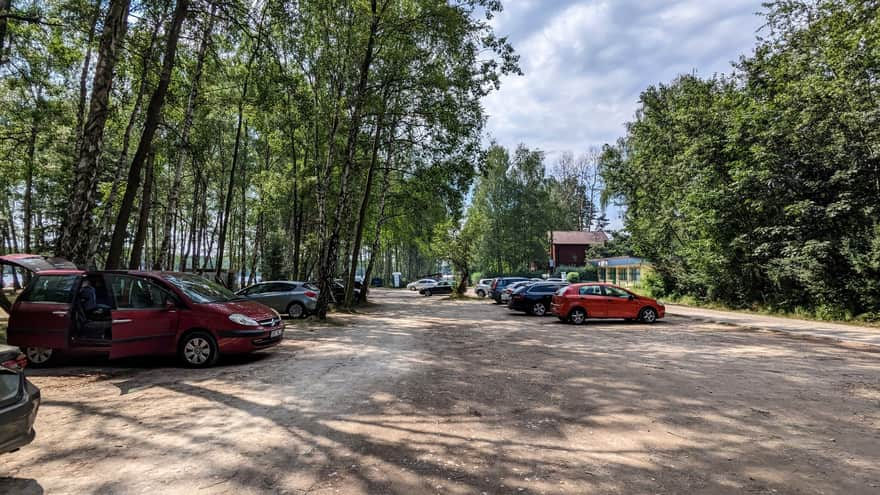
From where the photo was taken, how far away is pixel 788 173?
17.8 m

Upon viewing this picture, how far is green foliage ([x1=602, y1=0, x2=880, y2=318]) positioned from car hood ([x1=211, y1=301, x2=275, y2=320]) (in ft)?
63.5

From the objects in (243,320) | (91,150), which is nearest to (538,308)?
(243,320)

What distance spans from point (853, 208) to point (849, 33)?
6.78m

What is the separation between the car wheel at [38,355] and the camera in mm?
7367

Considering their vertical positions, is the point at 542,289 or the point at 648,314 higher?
the point at 542,289

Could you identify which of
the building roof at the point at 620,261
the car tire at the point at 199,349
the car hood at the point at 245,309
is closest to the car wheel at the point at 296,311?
the car hood at the point at 245,309

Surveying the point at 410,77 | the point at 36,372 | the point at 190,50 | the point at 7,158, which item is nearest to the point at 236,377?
the point at 36,372

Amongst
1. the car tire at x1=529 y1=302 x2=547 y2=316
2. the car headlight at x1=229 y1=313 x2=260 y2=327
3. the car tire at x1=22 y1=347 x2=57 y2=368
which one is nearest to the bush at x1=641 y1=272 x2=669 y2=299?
the car tire at x1=529 y1=302 x2=547 y2=316

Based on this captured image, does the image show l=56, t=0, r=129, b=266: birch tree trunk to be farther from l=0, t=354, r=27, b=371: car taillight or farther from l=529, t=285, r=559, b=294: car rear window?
l=529, t=285, r=559, b=294: car rear window

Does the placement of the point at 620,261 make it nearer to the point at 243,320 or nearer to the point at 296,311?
the point at 296,311

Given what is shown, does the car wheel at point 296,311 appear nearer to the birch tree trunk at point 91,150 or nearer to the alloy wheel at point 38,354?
the birch tree trunk at point 91,150

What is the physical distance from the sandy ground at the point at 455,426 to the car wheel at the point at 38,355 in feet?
1.20

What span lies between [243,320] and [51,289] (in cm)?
313

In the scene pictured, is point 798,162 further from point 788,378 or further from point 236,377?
point 236,377
